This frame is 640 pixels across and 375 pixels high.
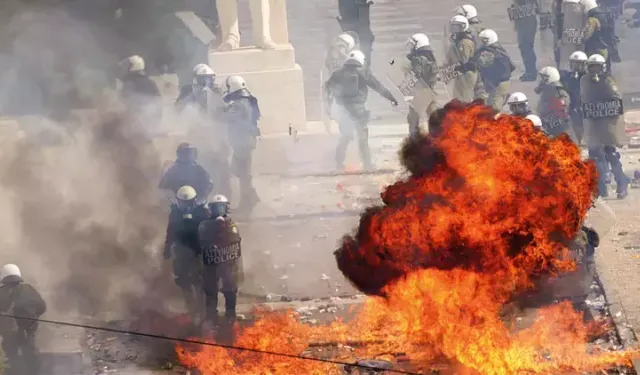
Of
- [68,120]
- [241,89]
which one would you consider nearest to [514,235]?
[241,89]

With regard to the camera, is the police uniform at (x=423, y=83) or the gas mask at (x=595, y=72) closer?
the gas mask at (x=595, y=72)

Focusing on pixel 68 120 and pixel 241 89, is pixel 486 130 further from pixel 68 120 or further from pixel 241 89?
pixel 68 120

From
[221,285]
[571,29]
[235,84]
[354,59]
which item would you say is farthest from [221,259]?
[571,29]

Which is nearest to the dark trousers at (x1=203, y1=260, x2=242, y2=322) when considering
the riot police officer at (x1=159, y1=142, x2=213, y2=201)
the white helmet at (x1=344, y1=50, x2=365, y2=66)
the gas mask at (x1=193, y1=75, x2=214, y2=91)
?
the riot police officer at (x1=159, y1=142, x2=213, y2=201)

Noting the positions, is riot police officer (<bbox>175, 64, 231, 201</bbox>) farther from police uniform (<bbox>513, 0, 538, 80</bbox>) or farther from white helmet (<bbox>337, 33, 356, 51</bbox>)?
police uniform (<bbox>513, 0, 538, 80</bbox>)

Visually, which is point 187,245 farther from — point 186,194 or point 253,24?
point 253,24

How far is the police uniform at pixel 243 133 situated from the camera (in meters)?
17.6

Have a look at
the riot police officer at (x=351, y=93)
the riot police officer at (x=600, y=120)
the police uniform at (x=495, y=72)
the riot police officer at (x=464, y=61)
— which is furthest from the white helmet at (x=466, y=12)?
the riot police officer at (x=600, y=120)

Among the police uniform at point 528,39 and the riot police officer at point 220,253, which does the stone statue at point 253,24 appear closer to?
the police uniform at point 528,39

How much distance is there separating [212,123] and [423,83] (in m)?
3.06

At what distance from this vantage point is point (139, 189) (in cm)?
1800

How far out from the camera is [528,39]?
22578mm

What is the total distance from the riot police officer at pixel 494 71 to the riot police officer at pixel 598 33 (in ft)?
5.04

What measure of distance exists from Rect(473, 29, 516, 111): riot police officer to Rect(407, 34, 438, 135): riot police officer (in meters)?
0.66
